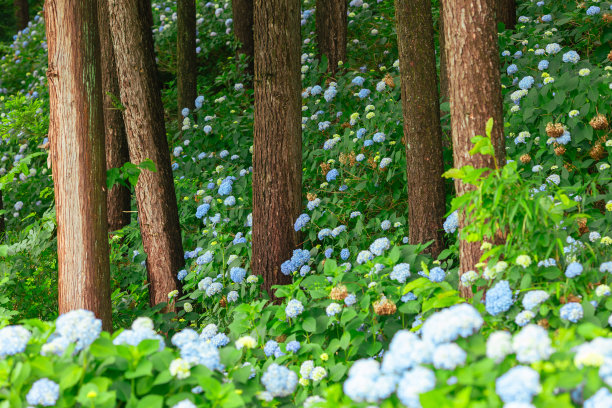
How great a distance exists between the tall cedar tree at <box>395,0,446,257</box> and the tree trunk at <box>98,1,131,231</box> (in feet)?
8.61

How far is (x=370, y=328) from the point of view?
2.69 m

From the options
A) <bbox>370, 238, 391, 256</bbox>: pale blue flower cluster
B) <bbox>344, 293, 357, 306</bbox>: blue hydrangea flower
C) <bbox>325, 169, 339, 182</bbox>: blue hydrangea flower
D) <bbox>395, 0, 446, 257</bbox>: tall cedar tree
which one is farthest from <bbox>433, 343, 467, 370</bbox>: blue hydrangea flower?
<bbox>325, 169, 339, 182</bbox>: blue hydrangea flower

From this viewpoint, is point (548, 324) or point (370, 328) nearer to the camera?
point (548, 324)

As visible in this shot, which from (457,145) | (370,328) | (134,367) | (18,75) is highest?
(18,75)

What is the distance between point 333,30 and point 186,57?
181cm

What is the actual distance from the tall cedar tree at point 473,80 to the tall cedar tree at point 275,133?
1479mm

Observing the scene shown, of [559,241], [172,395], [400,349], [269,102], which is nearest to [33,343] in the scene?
[172,395]

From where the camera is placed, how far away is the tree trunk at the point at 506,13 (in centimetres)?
606

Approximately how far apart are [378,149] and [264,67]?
1.07 metres

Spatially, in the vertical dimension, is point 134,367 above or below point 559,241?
below

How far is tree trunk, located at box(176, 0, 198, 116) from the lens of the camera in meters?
6.98

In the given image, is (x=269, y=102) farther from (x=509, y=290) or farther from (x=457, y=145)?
(x=509, y=290)

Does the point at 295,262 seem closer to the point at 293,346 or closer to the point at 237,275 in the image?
the point at 237,275

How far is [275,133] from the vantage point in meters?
3.94
